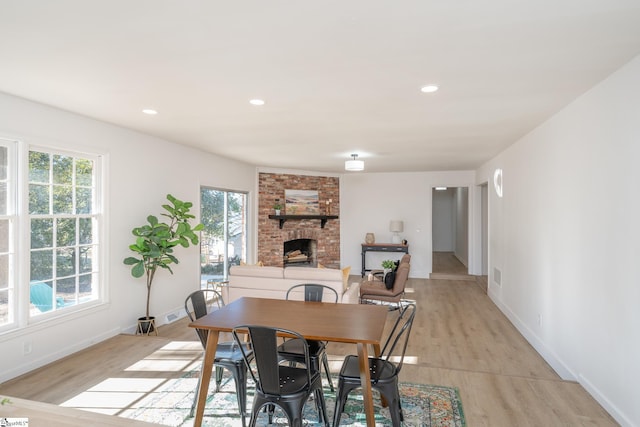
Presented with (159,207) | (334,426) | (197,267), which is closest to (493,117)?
(334,426)

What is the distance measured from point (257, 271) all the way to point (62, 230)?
223 centimetres

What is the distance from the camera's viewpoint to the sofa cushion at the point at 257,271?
492cm

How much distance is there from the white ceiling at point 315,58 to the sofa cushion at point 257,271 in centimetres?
185

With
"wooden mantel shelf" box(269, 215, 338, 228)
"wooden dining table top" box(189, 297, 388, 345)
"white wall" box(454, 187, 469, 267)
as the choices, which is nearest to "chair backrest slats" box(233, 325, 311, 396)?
"wooden dining table top" box(189, 297, 388, 345)

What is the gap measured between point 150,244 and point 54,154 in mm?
1375

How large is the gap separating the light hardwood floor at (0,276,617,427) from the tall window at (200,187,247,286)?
5.12ft

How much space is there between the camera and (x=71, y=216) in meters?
4.05

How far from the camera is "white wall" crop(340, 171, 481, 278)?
9.18m

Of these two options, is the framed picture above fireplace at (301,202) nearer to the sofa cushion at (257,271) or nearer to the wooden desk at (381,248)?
the wooden desk at (381,248)

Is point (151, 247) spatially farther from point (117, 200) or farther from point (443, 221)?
point (443, 221)

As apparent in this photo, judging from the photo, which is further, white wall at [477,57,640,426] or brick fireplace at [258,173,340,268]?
→ brick fireplace at [258,173,340,268]

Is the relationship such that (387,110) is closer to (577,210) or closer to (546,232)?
(577,210)

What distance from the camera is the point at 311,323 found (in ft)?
8.66

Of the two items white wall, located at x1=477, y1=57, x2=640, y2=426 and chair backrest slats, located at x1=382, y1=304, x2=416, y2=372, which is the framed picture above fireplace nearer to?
chair backrest slats, located at x1=382, y1=304, x2=416, y2=372
